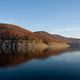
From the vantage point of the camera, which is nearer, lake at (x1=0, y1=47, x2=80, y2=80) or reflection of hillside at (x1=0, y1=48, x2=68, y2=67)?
lake at (x1=0, y1=47, x2=80, y2=80)

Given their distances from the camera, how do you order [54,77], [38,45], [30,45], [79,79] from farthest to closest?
[38,45]
[30,45]
[54,77]
[79,79]

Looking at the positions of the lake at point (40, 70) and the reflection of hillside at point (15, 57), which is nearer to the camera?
the lake at point (40, 70)

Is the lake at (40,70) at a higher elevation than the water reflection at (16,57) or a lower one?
lower

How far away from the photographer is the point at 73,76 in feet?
103

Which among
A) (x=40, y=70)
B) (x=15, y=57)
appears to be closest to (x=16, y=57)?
(x=15, y=57)

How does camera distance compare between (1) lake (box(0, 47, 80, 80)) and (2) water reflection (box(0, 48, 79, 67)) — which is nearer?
(1) lake (box(0, 47, 80, 80))

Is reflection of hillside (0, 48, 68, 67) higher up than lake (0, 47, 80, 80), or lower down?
higher up

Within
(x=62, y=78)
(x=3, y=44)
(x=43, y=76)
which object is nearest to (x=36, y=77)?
(x=43, y=76)

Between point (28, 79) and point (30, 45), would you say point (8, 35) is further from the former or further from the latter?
point (28, 79)

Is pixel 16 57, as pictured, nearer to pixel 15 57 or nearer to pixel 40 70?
pixel 15 57

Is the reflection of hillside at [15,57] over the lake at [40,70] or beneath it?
over

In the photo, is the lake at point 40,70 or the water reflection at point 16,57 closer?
the lake at point 40,70

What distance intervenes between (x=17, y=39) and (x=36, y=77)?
114019 mm

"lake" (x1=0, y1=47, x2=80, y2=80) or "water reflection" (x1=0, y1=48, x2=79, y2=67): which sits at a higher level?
"water reflection" (x1=0, y1=48, x2=79, y2=67)
